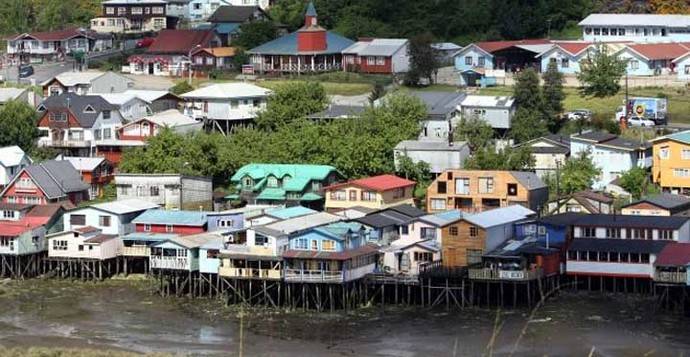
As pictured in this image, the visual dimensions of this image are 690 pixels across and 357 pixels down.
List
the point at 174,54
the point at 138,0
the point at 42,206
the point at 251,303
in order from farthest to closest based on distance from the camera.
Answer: the point at 138,0
the point at 174,54
the point at 42,206
the point at 251,303

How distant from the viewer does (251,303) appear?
142ft

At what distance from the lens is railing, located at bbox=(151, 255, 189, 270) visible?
44.4 m

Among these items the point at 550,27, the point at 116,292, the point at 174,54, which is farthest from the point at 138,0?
the point at 116,292

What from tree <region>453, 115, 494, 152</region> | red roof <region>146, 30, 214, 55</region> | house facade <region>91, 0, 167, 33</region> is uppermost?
house facade <region>91, 0, 167, 33</region>

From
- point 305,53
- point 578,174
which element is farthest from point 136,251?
point 305,53

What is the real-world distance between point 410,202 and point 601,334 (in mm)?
11589

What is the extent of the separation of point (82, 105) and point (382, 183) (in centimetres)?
1368

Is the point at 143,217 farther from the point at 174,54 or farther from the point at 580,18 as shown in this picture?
the point at 580,18

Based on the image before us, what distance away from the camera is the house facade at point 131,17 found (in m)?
77.8

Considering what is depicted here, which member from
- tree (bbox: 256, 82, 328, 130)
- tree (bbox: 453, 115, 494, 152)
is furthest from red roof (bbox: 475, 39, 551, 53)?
tree (bbox: 453, 115, 494, 152)

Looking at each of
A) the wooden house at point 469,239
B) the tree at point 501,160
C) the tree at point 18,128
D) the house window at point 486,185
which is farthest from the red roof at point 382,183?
the tree at point 18,128

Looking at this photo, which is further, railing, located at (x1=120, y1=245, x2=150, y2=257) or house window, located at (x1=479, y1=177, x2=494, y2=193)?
house window, located at (x1=479, y1=177, x2=494, y2=193)

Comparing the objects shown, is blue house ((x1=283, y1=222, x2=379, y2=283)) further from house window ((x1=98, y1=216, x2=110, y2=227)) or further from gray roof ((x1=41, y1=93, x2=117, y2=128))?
gray roof ((x1=41, y1=93, x2=117, y2=128))

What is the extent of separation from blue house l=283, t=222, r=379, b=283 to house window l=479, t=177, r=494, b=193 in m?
5.48
